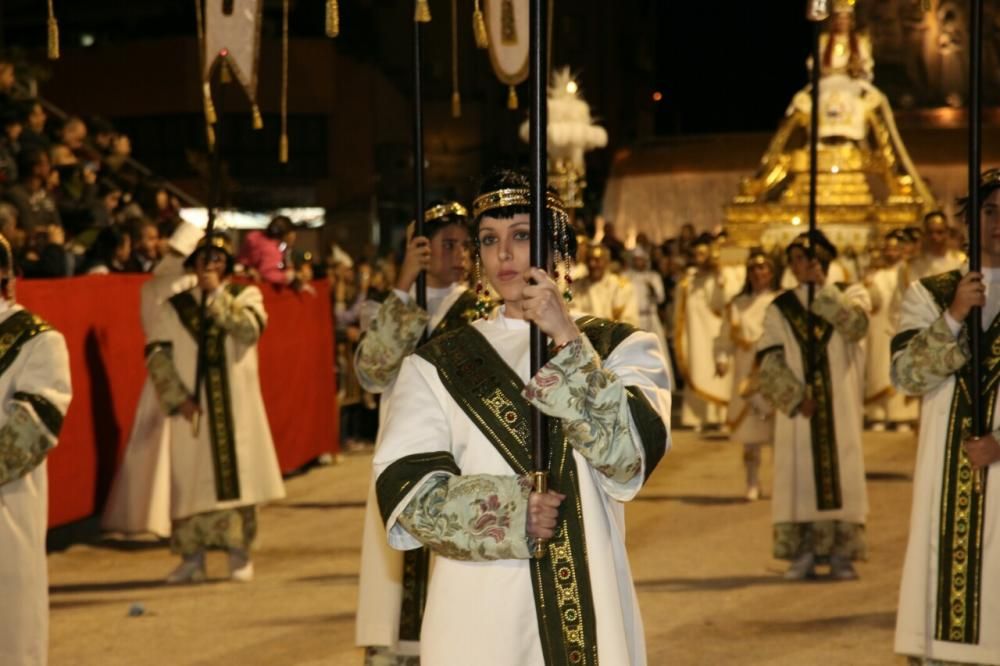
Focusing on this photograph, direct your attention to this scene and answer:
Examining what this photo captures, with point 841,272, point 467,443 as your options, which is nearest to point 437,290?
point 467,443

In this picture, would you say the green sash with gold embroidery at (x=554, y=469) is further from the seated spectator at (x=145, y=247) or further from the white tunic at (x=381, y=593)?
the seated spectator at (x=145, y=247)

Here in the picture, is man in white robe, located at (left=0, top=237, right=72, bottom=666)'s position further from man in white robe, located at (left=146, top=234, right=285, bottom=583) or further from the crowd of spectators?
the crowd of spectators

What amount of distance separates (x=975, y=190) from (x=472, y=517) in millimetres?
2064

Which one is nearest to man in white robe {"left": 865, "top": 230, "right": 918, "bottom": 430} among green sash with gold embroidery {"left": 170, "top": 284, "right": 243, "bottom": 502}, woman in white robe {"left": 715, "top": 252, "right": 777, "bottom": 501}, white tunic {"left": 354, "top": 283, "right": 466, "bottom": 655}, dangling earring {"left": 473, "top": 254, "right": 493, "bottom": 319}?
woman in white robe {"left": 715, "top": 252, "right": 777, "bottom": 501}

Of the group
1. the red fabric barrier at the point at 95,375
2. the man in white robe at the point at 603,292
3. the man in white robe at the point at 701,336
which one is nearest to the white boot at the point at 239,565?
the red fabric barrier at the point at 95,375

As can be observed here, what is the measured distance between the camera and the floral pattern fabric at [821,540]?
785cm

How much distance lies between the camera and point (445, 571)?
10.4 ft

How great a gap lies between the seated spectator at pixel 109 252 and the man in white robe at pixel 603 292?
3914 mm

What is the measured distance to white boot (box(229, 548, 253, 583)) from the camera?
306 inches

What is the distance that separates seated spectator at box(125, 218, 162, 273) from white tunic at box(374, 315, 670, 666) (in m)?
7.58

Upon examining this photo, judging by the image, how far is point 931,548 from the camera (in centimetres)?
507

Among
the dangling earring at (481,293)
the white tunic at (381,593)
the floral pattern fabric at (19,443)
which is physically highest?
the dangling earring at (481,293)

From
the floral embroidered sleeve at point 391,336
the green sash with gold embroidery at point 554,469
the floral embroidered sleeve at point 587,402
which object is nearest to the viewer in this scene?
the floral embroidered sleeve at point 587,402

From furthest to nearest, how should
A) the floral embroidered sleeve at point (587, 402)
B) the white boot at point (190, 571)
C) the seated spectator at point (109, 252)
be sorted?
the seated spectator at point (109, 252) < the white boot at point (190, 571) < the floral embroidered sleeve at point (587, 402)
